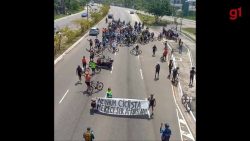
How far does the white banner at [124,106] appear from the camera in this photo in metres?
26.8

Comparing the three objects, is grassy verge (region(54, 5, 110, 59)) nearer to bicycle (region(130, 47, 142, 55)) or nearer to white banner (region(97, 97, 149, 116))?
bicycle (region(130, 47, 142, 55))

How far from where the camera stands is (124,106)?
88.6 ft

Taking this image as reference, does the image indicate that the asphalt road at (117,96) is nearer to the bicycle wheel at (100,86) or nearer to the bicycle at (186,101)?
the bicycle wheel at (100,86)

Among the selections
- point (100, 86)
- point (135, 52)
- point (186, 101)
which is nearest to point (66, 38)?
point (135, 52)

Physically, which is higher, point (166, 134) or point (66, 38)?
point (66, 38)

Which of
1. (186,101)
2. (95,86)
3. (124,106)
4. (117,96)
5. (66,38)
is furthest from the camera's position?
(66,38)

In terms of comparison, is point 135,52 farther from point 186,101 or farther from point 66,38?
point 186,101

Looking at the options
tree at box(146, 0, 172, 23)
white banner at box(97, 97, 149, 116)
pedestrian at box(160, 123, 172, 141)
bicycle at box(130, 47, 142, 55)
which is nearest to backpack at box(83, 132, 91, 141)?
pedestrian at box(160, 123, 172, 141)

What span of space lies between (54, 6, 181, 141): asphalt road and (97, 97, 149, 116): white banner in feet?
2.11

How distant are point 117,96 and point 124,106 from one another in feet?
16.0
